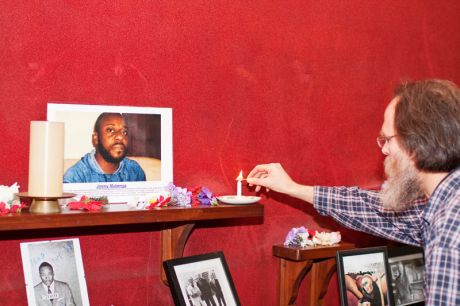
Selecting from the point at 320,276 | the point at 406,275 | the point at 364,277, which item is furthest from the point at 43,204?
the point at 406,275

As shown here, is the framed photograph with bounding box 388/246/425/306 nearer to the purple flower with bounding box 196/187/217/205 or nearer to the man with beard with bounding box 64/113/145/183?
the purple flower with bounding box 196/187/217/205

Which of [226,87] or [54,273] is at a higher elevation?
[226,87]

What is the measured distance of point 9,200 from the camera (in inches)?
62.9

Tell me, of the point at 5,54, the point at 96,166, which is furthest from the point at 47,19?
the point at 96,166

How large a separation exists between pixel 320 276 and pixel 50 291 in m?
1.01

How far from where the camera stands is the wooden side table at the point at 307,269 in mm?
2111

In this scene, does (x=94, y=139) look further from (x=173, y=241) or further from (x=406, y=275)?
(x=406, y=275)

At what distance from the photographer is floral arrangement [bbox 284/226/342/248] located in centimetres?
215

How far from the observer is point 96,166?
1.81 metres

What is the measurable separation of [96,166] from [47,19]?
46cm

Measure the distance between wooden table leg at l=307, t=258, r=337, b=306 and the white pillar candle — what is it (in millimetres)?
1065

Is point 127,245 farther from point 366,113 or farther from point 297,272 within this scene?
point 366,113

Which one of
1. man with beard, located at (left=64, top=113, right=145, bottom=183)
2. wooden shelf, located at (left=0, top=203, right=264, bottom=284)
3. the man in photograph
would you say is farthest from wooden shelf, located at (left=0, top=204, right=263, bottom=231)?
the man in photograph

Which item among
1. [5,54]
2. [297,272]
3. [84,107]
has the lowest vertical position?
[297,272]
